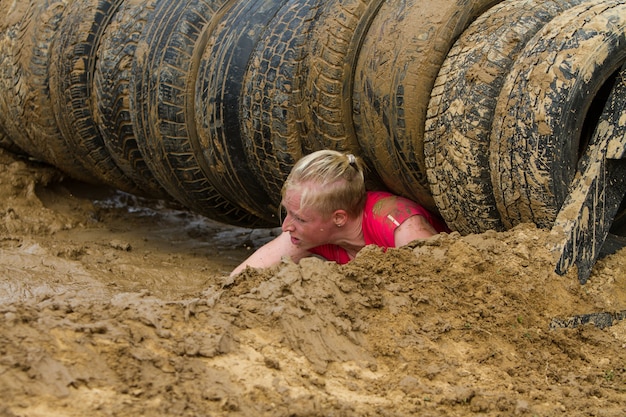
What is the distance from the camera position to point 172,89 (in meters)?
3.80

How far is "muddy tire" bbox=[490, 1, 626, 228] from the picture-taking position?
A: 8.80 feet

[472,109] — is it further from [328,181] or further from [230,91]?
[230,91]

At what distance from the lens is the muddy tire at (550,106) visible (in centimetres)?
268

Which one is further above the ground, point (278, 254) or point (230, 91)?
point (230, 91)

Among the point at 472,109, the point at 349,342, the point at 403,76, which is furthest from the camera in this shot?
the point at 403,76

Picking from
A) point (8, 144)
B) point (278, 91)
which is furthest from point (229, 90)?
point (8, 144)

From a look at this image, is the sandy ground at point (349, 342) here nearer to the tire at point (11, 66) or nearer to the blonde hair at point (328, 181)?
the blonde hair at point (328, 181)

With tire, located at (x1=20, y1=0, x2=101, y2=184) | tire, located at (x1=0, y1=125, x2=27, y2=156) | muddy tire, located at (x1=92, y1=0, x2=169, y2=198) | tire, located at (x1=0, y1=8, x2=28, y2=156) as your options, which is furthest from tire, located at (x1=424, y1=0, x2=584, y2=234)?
tire, located at (x1=0, y1=125, x2=27, y2=156)

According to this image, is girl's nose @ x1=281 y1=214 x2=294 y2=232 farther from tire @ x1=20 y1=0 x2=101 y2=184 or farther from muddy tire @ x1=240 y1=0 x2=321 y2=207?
tire @ x1=20 y1=0 x2=101 y2=184

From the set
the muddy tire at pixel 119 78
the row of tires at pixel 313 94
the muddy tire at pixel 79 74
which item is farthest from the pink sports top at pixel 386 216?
the muddy tire at pixel 79 74

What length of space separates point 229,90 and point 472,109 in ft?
3.83

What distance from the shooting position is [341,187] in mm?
3273

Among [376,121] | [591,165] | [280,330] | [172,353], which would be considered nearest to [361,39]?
[376,121]

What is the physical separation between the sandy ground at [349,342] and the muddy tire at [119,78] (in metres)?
1.71
